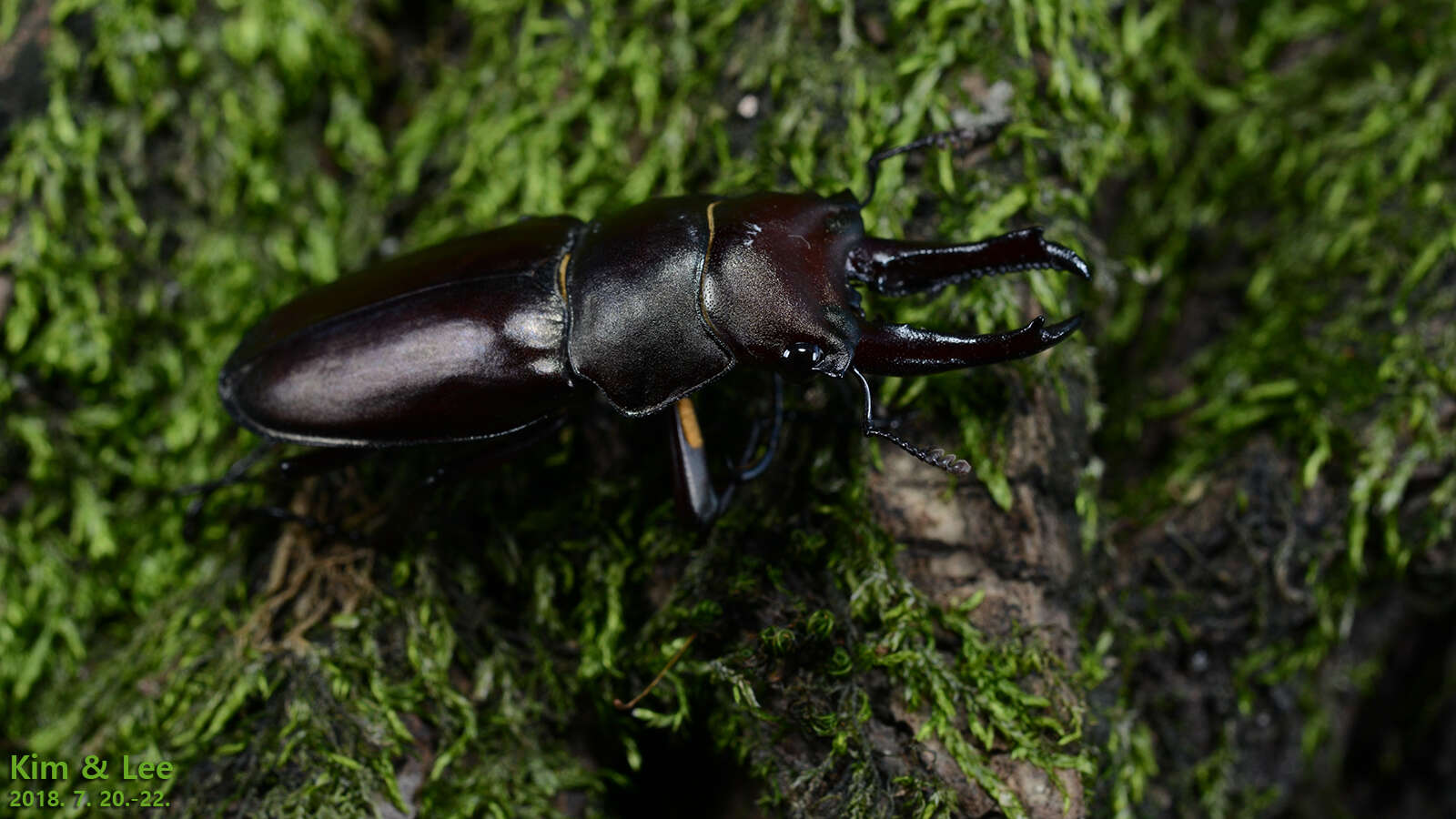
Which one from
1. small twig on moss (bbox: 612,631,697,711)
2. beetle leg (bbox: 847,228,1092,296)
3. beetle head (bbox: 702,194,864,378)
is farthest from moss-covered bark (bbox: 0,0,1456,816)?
beetle head (bbox: 702,194,864,378)

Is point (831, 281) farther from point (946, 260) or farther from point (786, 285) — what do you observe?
point (946, 260)

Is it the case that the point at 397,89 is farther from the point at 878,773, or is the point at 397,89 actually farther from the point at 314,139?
the point at 878,773

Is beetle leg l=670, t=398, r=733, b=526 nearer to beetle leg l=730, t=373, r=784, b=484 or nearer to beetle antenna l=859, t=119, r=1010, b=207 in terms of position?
beetle leg l=730, t=373, r=784, b=484

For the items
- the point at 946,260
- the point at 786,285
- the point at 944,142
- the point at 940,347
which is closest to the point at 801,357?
the point at 786,285

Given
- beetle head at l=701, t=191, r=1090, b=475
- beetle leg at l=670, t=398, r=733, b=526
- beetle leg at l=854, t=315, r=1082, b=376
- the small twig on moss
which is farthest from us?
beetle leg at l=670, t=398, r=733, b=526

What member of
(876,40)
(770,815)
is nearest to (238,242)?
(876,40)

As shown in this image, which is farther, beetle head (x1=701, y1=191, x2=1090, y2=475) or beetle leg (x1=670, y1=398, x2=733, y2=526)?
beetle leg (x1=670, y1=398, x2=733, y2=526)
